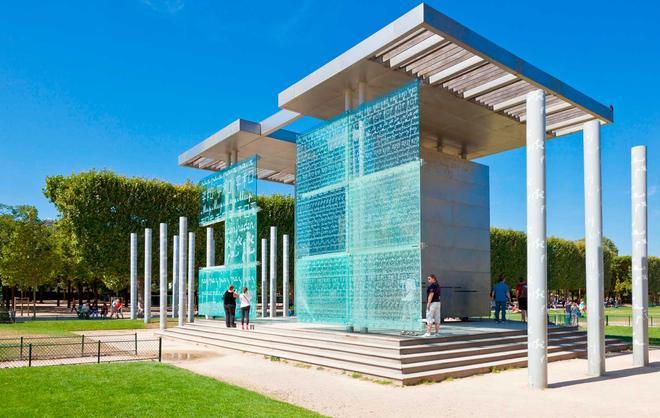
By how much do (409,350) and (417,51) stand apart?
21.7ft

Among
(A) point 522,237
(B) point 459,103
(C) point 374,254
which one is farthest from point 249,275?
(A) point 522,237

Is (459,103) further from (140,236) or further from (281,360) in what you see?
(140,236)

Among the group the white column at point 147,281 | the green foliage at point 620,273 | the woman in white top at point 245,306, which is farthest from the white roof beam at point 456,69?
the green foliage at point 620,273

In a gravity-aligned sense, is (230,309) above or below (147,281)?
below

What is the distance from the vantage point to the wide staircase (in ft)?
38.4

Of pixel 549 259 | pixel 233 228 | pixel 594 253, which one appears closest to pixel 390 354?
pixel 594 253

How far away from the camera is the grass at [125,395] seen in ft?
27.4

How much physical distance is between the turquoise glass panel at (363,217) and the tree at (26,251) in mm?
25299

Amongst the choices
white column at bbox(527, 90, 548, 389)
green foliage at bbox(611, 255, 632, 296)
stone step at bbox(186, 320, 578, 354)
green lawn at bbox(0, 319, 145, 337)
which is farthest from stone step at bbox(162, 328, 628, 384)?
green foliage at bbox(611, 255, 632, 296)

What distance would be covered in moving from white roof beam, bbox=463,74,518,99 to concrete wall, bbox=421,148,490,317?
104 inches

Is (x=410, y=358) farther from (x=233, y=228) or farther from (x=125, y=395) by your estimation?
(x=233, y=228)

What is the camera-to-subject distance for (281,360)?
14445 millimetres

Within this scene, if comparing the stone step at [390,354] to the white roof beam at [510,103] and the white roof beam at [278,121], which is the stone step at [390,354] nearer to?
the white roof beam at [510,103]

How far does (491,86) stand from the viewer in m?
15.1
